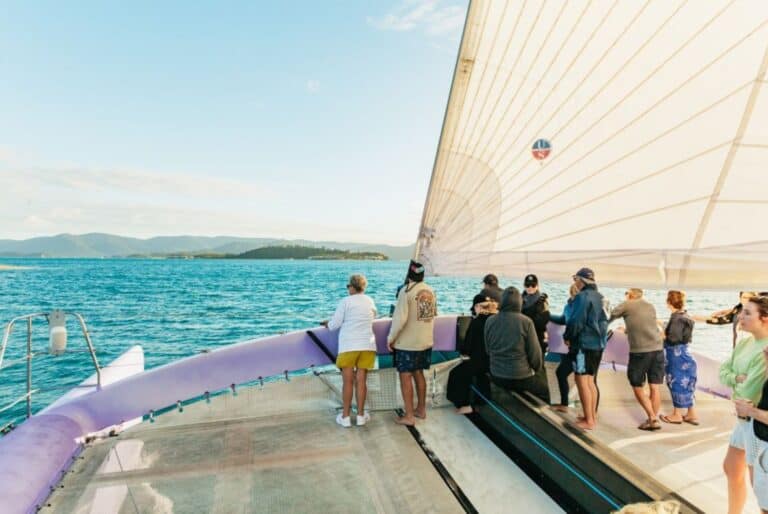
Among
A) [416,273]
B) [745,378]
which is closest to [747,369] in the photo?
[745,378]

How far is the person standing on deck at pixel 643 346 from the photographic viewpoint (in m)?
4.04

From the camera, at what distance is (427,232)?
436 cm

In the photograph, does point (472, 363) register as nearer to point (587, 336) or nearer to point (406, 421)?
point (406, 421)

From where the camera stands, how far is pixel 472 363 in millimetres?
4414

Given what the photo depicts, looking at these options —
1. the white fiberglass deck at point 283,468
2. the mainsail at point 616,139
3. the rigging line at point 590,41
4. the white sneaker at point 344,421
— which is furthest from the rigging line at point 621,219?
the white sneaker at point 344,421

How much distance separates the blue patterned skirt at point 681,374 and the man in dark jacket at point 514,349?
1.33 metres

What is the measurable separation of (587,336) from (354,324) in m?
2.02

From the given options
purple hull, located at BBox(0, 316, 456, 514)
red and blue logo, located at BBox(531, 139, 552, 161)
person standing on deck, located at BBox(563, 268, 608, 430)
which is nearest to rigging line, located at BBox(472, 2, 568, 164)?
red and blue logo, located at BBox(531, 139, 552, 161)

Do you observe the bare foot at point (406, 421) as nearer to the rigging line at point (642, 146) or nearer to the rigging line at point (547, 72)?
the rigging line at point (642, 146)

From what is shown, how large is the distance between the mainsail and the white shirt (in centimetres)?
106

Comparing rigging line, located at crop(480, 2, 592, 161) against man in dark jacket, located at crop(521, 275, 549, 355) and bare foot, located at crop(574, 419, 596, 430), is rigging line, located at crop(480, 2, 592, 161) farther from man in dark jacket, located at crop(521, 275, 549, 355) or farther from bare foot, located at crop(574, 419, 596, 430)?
bare foot, located at crop(574, 419, 596, 430)

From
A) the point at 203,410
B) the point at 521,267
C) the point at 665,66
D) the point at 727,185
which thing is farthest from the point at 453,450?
the point at 665,66

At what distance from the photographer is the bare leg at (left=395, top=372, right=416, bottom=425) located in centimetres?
417

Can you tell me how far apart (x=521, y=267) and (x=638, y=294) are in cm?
182
